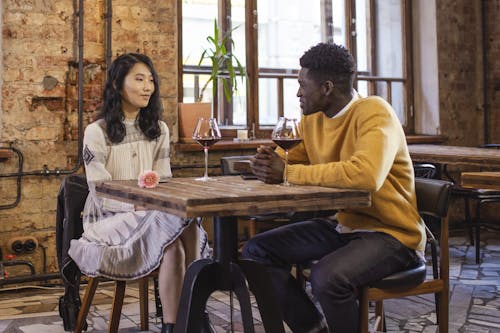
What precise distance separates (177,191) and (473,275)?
2.95 meters

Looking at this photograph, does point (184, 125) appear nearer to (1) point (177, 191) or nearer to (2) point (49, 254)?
(2) point (49, 254)

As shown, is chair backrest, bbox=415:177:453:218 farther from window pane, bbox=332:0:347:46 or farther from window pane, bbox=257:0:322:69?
window pane, bbox=332:0:347:46

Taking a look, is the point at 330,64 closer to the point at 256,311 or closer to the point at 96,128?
the point at 96,128

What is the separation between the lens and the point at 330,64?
2492mm

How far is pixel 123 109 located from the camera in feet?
10.9

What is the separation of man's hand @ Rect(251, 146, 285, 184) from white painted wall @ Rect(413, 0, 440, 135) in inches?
163

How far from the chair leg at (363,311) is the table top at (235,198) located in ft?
1.16

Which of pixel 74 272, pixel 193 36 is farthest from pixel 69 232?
pixel 193 36

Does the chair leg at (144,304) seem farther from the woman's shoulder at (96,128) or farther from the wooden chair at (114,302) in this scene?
the woman's shoulder at (96,128)

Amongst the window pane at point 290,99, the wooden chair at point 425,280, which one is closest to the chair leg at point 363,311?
the wooden chair at point 425,280

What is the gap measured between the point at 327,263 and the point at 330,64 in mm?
712

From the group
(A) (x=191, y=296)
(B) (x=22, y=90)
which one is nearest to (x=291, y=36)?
(B) (x=22, y=90)

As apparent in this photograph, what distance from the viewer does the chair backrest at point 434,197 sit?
256 centimetres

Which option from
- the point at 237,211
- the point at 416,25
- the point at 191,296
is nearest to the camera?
the point at 237,211
